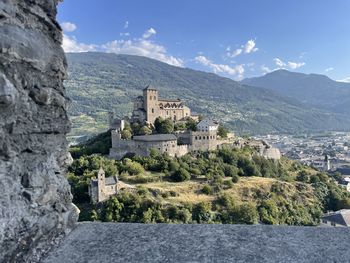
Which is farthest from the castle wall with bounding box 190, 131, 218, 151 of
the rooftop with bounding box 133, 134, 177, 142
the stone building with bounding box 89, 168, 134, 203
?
the stone building with bounding box 89, 168, 134, 203

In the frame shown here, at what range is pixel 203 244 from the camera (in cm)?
600

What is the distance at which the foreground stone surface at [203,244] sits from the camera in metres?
5.65

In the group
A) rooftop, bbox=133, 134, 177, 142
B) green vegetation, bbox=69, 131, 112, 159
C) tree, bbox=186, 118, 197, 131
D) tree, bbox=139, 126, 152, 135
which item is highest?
tree, bbox=186, 118, 197, 131

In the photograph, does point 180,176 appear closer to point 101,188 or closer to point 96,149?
point 101,188

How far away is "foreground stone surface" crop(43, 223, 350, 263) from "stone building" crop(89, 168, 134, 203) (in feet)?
93.7

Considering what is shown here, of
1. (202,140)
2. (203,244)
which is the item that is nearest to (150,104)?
(202,140)

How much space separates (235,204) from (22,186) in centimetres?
3380

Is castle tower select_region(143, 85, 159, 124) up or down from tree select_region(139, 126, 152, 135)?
up

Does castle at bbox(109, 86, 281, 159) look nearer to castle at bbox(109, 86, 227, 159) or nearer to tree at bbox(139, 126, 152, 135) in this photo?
castle at bbox(109, 86, 227, 159)

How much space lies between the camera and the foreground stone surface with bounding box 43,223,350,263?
5.65 meters

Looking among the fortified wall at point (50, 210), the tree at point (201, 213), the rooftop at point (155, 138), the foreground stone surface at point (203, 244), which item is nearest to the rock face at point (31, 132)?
the fortified wall at point (50, 210)

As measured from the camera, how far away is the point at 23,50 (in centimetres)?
572

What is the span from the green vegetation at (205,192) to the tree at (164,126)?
164 inches

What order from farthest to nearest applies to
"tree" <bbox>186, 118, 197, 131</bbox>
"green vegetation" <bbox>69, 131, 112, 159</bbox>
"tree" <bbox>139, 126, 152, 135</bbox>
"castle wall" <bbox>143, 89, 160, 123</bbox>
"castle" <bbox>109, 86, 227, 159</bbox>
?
"tree" <bbox>186, 118, 197, 131</bbox> → "castle wall" <bbox>143, 89, 160, 123</bbox> → "tree" <bbox>139, 126, 152, 135</bbox> → "green vegetation" <bbox>69, 131, 112, 159</bbox> → "castle" <bbox>109, 86, 227, 159</bbox>
